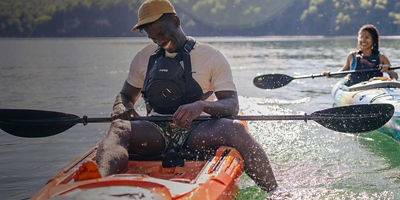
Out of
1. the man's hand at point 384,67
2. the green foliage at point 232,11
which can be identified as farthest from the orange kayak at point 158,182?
the green foliage at point 232,11

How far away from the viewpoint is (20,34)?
75688mm

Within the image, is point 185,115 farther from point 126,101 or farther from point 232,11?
point 232,11

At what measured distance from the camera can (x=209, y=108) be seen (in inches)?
151

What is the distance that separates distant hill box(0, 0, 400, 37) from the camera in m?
69.2

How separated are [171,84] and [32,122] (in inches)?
52.6

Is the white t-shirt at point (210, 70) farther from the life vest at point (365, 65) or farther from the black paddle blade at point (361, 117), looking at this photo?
the life vest at point (365, 65)

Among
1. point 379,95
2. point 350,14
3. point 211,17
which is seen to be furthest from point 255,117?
point 211,17

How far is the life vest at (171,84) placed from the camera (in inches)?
157

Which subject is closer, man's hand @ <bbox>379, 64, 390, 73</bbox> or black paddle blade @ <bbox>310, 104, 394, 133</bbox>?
black paddle blade @ <bbox>310, 104, 394, 133</bbox>

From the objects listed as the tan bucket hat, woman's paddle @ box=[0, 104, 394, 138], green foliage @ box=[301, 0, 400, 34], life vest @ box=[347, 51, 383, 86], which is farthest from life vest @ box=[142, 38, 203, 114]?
green foliage @ box=[301, 0, 400, 34]

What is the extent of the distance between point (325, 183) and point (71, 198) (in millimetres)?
3028

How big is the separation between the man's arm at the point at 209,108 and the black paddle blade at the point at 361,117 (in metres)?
0.95

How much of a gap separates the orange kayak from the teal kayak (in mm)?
3097

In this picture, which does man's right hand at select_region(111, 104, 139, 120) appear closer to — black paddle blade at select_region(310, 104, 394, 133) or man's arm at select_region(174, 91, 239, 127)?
man's arm at select_region(174, 91, 239, 127)
